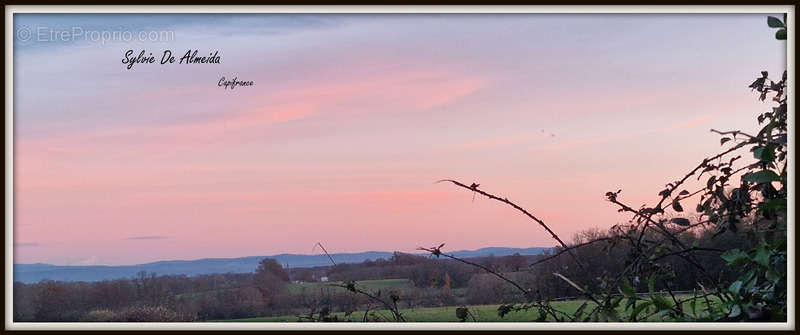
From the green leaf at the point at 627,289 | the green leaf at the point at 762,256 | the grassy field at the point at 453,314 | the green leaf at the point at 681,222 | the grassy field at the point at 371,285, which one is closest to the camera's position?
the green leaf at the point at 762,256

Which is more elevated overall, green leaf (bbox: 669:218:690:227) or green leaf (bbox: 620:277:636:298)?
green leaf (bbox: 669:218:690:227)

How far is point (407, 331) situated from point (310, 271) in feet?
2.75

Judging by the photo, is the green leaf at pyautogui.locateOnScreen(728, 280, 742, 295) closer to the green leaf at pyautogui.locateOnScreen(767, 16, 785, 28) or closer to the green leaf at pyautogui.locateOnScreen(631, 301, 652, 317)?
the green leaf at pyautogui.locateOnScreen(631, 301, 652, 317)

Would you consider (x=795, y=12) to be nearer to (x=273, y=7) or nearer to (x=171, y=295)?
(x=273, y=7)

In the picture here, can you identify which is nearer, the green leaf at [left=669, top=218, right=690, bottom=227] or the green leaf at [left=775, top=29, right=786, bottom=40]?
the green leaf at [left=775, top=29, right=786, bottom=40]

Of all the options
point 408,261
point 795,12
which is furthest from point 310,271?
point 795,12

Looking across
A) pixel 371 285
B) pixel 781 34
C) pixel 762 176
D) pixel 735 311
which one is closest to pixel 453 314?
pixel 371 285

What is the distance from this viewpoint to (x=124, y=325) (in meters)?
2.34

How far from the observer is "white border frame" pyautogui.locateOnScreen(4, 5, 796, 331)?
2179mm

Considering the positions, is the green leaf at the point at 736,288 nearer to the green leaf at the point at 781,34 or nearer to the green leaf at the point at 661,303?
the green leaf at the point at 661,303

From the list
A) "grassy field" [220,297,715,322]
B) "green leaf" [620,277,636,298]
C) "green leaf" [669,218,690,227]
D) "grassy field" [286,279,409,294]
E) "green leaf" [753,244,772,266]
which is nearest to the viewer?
"green leaf" [753,244,772,266]

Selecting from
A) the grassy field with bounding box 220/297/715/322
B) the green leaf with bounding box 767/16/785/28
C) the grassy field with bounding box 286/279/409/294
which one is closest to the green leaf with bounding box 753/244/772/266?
the grassy field with bounding box 220/297/715/322

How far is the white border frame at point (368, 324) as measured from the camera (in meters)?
2.18

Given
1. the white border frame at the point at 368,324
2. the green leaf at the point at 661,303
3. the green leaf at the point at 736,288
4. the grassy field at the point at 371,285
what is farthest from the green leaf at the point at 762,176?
the grassy field at the point at 371,285
